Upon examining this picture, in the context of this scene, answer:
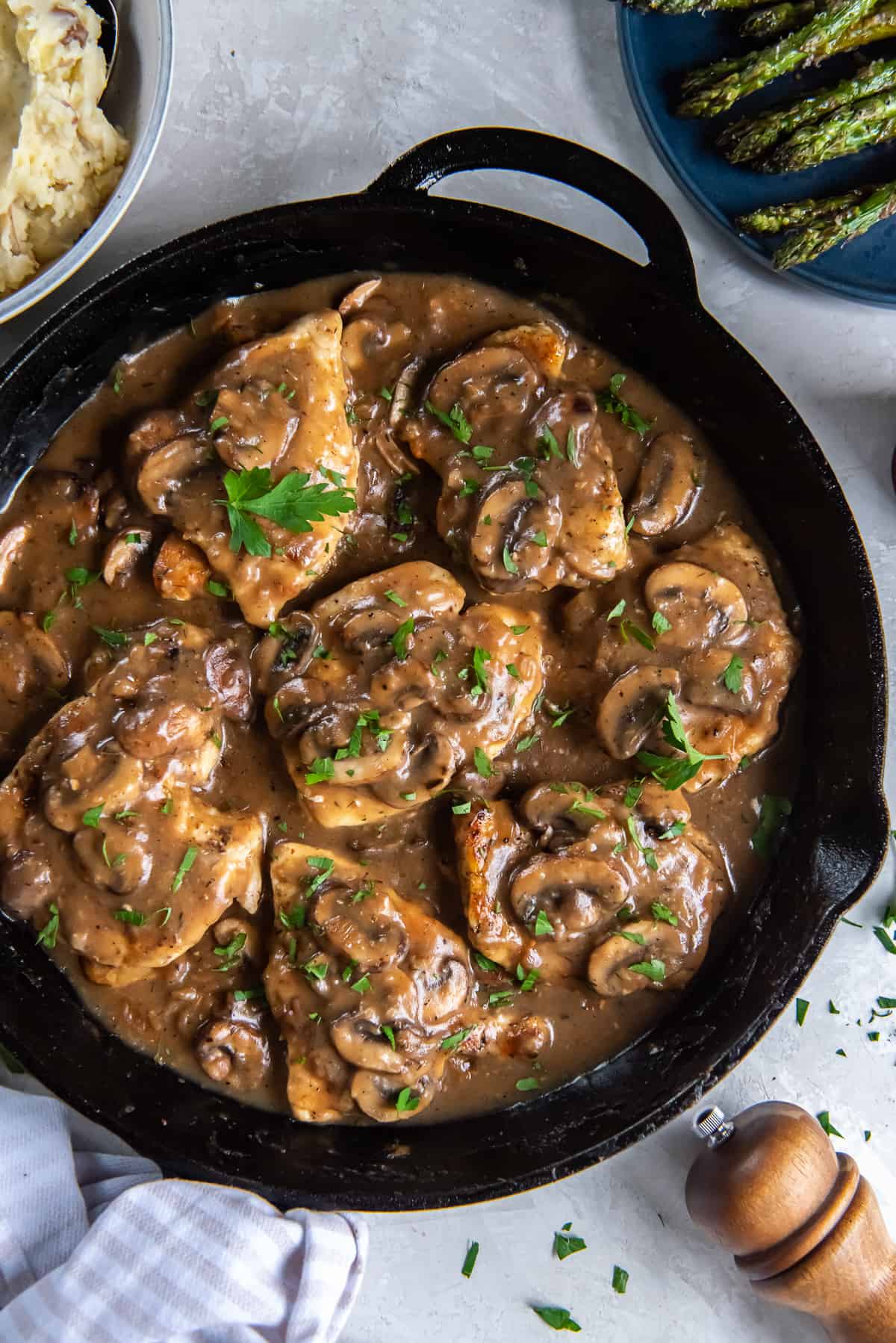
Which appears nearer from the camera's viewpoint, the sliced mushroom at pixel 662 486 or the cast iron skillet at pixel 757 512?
the cast iron skillet at pixel 757 512

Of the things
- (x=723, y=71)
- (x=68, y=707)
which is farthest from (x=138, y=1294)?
(x=723, y=71)

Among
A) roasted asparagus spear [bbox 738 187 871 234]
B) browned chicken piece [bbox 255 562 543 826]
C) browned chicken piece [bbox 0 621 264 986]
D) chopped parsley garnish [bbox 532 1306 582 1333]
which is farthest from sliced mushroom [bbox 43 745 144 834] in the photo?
roasted asparagus spear [bbox 738 187 871 234]

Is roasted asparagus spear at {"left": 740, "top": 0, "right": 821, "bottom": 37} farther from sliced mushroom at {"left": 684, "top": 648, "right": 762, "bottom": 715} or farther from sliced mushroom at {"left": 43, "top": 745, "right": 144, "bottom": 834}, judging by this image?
sliced mushroom at {"left": 43, "top": 745, "right": 144, "bottom": 834}

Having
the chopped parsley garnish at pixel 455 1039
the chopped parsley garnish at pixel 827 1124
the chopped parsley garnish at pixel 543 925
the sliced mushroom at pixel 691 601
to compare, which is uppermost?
the sliced mushroom at pixel 691 601

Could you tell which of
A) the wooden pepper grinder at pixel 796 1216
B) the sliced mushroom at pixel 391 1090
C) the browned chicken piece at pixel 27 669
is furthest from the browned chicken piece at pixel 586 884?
the browned chicken piece at pixel 27 669

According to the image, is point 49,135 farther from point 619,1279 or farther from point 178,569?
point 619,1279

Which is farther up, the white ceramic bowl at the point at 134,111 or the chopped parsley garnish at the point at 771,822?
the white ceramic bowl at the point at 134,111

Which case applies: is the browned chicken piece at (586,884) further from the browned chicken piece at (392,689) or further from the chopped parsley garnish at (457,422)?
the chopped parsley garnish at (457,422)
